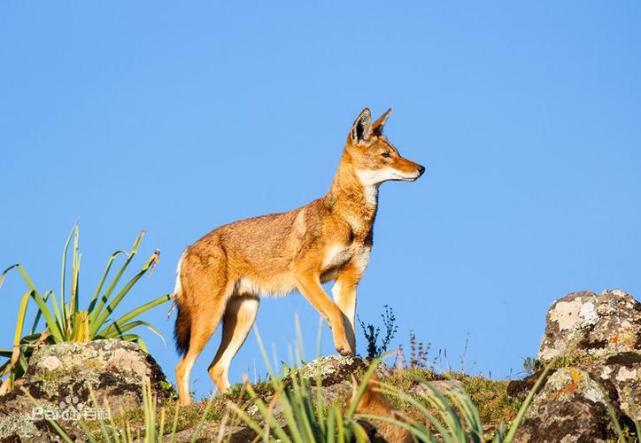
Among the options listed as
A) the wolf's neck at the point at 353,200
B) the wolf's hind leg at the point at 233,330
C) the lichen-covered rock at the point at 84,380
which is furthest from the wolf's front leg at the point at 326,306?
the lichen-covered rock at the point at 84,380

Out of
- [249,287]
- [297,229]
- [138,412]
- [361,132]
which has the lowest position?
[138,412]

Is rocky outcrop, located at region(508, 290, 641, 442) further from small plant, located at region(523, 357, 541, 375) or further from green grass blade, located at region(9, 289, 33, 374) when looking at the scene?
green grass blade, located at region(9, 289, 33, 374)

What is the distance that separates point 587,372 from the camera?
24.1ft

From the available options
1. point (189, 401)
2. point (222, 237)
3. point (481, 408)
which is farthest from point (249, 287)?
point (481, 408)

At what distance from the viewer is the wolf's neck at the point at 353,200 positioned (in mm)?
11914

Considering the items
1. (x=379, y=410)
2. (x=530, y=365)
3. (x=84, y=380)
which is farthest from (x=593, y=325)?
(x=379, y=410)

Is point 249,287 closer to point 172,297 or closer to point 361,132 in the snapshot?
point 172,297

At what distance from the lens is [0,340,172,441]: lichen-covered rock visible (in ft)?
36.3

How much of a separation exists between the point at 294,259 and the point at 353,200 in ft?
3.29

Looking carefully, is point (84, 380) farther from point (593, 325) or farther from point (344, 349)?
point (593, 325)

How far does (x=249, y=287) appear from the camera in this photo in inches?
490

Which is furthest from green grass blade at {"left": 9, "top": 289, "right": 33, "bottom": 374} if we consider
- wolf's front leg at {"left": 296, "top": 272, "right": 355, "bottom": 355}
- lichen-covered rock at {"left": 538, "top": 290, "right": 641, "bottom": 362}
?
lichen-covered rock at {"left": 538, "top": 290, "right": 641, "bottom": 362}

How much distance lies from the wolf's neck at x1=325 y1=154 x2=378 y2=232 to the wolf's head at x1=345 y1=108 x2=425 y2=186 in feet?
0.28

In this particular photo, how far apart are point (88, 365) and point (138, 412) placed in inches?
60.4
